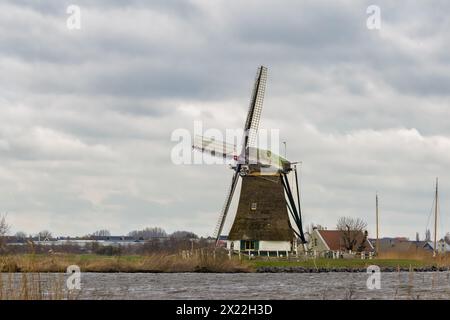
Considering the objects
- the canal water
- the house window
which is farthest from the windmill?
the canal water

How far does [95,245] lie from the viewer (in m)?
84.5

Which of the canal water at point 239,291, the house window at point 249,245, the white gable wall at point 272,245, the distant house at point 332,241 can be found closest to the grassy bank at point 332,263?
the white gable wall at point 272,245

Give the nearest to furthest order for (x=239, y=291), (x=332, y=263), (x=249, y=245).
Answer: (x=239, y=291) < (x=332, y=263) < (x=249, y=245)

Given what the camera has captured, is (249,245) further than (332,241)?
No

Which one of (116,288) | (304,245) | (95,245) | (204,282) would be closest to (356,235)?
(304,245)

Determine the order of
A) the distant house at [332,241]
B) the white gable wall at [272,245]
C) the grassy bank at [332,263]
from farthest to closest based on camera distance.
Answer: the distant house at [332,241]
the white gable wall at [272,245]
the grassy bank at [332,263]

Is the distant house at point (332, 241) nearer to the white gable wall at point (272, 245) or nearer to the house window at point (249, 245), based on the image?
the white gable wall at point (272, 245)

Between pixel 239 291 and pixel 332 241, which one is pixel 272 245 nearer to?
pixel 332 241

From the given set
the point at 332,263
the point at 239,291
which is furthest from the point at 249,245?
the point at 239,291

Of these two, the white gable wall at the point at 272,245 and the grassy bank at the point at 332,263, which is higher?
the white gable wall at the point at 272,245

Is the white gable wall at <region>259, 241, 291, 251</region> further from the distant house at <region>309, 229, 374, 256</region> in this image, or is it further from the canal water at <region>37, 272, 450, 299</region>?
the canal water at <region>37, 272, 450, 299</region>

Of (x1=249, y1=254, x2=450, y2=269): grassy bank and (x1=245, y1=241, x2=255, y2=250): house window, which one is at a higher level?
(x1=245, y1=241, x2=255, y2=250): house window
